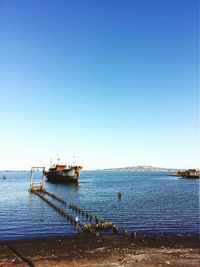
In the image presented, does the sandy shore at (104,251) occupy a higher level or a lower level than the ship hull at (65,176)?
lower

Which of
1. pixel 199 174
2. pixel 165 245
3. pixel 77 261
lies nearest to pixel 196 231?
Result: pixel 165 245

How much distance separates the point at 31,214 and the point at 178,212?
21678mm

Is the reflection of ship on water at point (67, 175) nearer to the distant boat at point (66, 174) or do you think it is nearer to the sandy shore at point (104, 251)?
the distant boat at point (66, 174)

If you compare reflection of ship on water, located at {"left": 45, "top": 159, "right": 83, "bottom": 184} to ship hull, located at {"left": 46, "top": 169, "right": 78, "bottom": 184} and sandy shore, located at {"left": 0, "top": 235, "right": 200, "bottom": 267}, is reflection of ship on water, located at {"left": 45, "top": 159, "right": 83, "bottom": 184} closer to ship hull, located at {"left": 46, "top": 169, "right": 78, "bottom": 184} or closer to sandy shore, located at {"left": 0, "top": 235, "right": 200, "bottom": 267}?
ship hull, located at {"left": 46, "top": 169, "right": 78, "bottom": 184}

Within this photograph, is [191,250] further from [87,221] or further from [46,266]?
[87,221]

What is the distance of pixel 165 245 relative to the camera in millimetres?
24406

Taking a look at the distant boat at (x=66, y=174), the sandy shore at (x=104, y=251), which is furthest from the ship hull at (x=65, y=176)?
the sandy shore at (x=104, y=251)

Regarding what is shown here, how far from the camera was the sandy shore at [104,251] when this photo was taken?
19281 mm

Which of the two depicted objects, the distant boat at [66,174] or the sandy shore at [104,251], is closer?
the sandy shore at [104,251]

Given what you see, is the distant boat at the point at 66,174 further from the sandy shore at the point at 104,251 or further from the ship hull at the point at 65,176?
the sandy shore at the point at 104,251

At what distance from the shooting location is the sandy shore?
759 inches

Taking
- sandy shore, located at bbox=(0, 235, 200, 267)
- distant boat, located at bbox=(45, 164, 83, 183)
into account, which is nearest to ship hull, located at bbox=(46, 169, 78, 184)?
distant boat, located at bbox=(45, 164, 83, 183)

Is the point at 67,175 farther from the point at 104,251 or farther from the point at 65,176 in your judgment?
the point at 104,251

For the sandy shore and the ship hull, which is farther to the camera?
the ship hull
